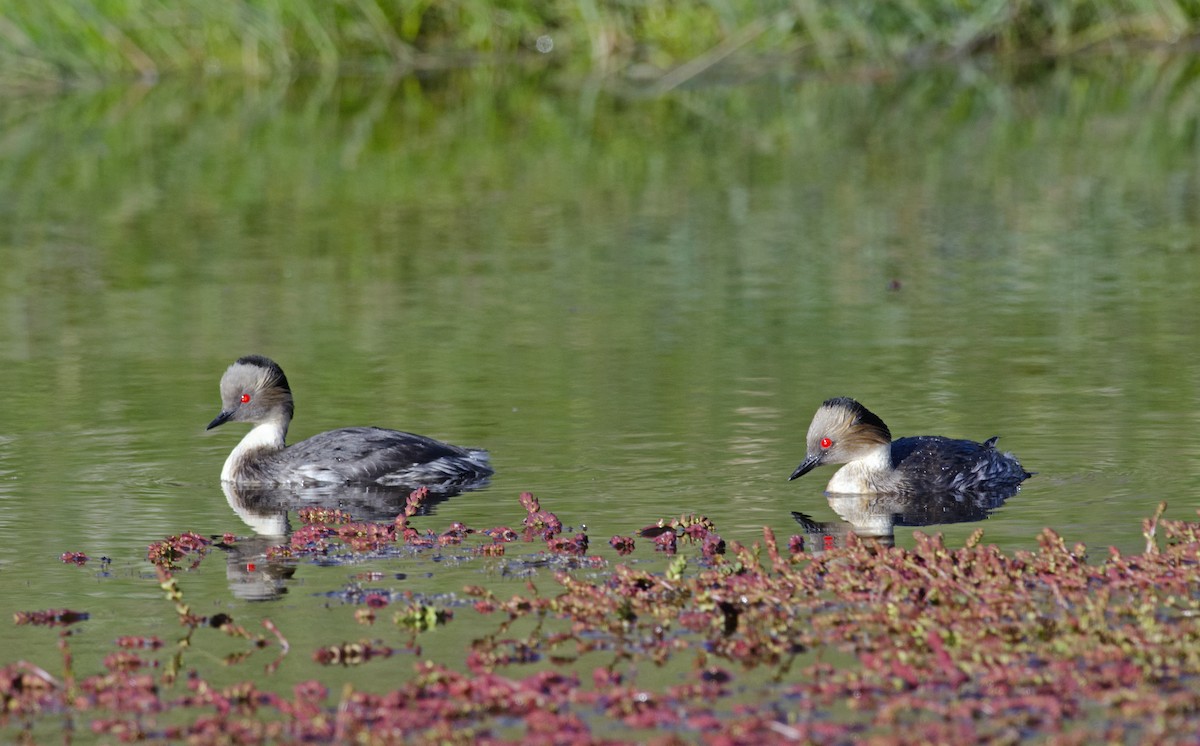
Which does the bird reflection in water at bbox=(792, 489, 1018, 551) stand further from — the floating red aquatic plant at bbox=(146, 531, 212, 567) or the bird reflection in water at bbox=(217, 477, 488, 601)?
the floating red aquatic plant at bbox=(146, 531, 212, 567)

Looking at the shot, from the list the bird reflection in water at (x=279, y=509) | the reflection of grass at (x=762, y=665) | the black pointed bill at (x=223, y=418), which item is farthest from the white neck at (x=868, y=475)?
the black pointed bill at (x=223, y=418)

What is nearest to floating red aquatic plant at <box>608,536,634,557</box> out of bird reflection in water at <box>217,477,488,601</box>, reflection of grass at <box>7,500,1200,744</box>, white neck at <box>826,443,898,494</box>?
reflection of grass at <box>7,500,1200,744</box>

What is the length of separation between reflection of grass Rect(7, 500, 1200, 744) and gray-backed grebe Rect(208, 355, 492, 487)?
265cm

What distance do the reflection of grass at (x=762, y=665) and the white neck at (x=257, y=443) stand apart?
3.12m

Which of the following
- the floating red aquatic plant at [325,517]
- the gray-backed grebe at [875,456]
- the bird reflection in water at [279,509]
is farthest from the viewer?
the gray-backed grebe at [875,456]

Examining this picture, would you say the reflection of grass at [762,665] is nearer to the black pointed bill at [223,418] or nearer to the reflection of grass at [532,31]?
the black pointed bill at [223,418]

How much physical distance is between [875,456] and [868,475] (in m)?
0.09

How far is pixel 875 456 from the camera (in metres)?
10.2

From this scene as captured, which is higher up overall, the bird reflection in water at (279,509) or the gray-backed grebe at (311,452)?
the gray-backed grebe at (311,452)

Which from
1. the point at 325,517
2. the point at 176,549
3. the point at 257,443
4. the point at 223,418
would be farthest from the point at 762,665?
the point at 223,418

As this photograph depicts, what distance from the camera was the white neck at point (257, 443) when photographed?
1078cm

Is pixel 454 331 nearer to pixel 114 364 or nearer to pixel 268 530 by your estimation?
pixel 114 364

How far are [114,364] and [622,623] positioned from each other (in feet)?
22.0

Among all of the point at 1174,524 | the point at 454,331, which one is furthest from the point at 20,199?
the point at 1174,524
